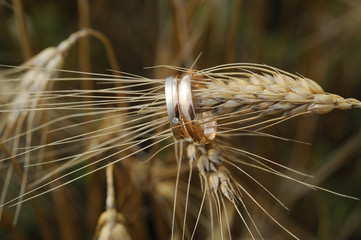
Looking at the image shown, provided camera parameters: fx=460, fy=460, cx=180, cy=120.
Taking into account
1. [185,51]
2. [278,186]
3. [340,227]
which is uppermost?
[185,51]

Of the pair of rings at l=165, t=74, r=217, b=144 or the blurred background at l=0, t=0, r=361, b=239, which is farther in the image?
the blurred background at l=0, t=0, r=361, b=239

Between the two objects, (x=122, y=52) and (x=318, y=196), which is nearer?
(x=318, y=196)

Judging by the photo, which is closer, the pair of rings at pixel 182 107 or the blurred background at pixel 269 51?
the pair of rings at pixel 182 107

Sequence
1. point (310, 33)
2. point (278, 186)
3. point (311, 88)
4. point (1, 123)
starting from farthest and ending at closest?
point (310, 33) < point (278, 186) < point (1, 123) < point (311, 88)

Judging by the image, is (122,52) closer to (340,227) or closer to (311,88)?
(340,227)

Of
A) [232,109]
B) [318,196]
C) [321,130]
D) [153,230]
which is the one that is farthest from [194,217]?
[232,109]

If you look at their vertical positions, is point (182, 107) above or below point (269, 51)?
below

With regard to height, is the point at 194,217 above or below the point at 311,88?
below

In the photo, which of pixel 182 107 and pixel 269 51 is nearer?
pixel 182 107
